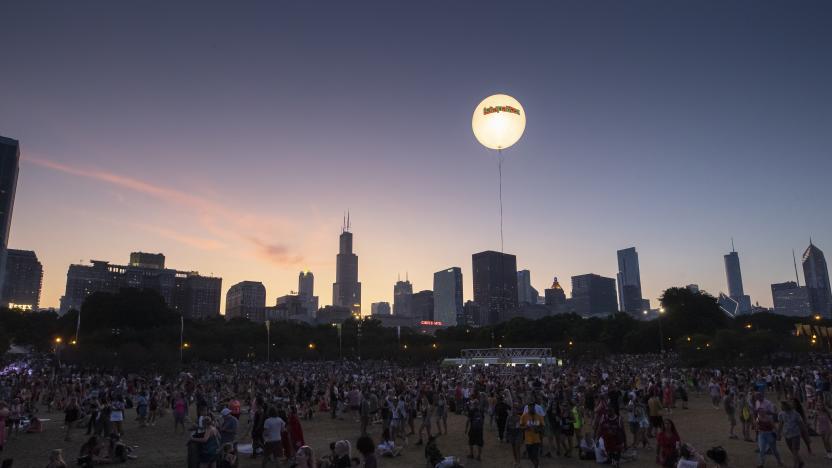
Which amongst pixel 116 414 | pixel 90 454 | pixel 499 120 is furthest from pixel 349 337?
pixel 90 454

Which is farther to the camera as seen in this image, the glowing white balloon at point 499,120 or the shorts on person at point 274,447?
the glowing white balloon at point 499,120

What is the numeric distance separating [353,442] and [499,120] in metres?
12.0

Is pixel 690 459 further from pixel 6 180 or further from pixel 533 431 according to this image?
pixel 6 180

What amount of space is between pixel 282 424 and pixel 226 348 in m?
81.6

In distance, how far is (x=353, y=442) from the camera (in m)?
18.0

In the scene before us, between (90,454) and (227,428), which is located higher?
(227,428)

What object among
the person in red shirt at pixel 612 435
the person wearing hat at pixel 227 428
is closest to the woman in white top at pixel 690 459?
the person in red shirt at pixel 612 435

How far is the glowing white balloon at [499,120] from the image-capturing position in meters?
17.5

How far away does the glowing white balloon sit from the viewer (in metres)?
17.5

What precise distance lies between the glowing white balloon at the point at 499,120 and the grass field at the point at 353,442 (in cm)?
1009

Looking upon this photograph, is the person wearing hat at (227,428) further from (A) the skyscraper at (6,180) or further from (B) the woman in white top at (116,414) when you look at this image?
(A) the skyscraper at (6,180)

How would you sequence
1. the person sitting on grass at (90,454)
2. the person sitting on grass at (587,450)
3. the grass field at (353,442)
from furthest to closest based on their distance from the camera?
1. the person sitting on grass at (587,450)
2. the grass field at (353,442)
3. the person sitting on grass at (90,454)

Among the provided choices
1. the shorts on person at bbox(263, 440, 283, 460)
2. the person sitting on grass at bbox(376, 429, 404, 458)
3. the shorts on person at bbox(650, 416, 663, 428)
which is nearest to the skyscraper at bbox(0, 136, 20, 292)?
the person sitting on grass at bbox(376, 429, 404, 458)

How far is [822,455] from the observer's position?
14273 millimetres
